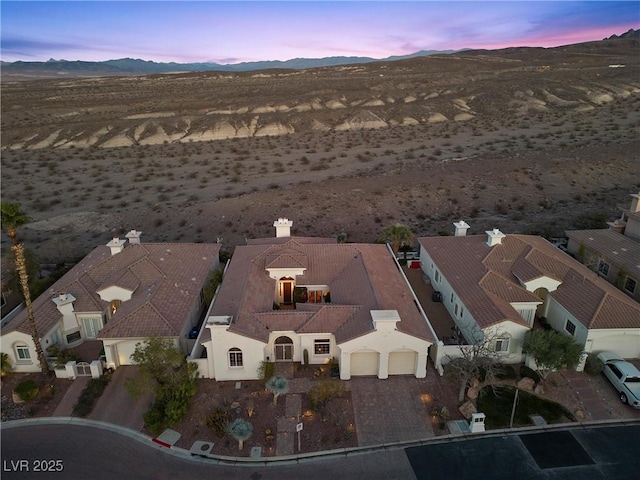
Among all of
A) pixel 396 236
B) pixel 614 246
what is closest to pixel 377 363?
pixel 396 236

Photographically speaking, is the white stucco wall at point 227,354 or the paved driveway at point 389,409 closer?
the paved driveway at point 389,409

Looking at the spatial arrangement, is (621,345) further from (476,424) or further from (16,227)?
(16,227)

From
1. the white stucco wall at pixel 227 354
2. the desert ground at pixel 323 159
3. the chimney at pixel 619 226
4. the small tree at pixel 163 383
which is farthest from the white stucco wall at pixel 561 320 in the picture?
the small tree at pixel 163 383

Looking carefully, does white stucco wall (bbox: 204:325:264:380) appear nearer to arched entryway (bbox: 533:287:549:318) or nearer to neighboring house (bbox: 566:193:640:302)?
arched entryway (bbox: 533:287:549:318)

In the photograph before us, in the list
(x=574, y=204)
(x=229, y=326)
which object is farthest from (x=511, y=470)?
(x=574, y=204)

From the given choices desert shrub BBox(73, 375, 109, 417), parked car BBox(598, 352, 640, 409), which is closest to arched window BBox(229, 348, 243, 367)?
desert shrub BBox(73, 375, 109, 417)

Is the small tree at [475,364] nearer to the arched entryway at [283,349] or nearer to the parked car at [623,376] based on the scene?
the parked car at [623,376]
